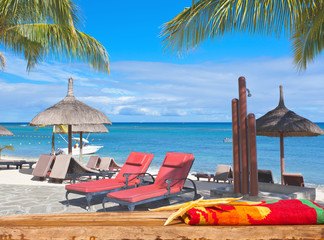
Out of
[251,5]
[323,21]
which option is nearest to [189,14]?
[251,5]

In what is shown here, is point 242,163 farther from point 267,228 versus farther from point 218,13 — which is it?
point 267,228

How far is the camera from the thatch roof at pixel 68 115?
9805 millimetres

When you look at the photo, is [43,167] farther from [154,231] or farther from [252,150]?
[154,231]

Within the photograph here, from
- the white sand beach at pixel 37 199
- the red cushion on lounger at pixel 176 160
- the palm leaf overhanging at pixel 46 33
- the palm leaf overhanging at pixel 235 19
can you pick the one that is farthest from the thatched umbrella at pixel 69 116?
the palm leaf overhanging at pixel 235 19

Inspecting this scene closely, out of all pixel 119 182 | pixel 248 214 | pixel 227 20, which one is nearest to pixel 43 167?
pixel 119 182

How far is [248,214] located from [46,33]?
864 cm

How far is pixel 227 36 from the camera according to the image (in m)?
5.45

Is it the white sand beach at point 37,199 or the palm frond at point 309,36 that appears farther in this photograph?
the white sand beach at point 37,199

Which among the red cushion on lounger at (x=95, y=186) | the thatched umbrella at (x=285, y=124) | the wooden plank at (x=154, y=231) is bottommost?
the red cushion on lounger at (x=95, y=186)

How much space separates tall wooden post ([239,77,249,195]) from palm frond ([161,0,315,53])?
0.95m

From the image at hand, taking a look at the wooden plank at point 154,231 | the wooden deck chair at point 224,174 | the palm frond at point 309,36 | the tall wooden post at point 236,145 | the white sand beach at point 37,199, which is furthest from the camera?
the wooden deck chair at point 224,174

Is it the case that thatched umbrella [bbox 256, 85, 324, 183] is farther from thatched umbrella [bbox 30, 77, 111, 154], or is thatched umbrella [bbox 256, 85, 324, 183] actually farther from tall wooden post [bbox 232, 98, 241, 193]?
thatched umbrella [bbox 30, 77, 111, 154]

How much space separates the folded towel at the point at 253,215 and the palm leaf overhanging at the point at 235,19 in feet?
13.9

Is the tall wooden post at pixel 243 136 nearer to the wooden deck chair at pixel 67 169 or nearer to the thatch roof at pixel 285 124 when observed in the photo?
the thatch roof at pixel 285 124
